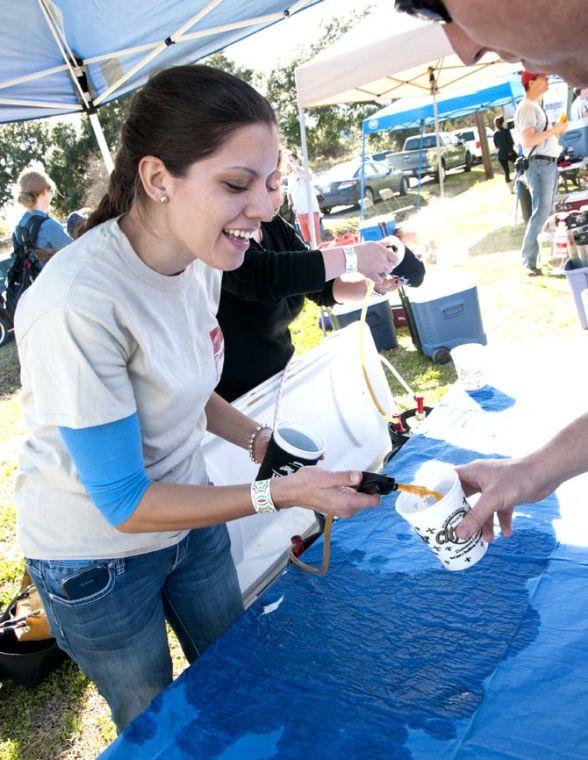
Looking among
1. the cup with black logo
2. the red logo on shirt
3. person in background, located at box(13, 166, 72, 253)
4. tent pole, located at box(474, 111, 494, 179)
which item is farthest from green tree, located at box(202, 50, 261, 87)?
the cup with black logo

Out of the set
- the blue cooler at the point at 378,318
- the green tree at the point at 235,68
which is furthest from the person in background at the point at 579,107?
the green tree at the point at 235,68

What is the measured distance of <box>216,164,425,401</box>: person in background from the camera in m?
2.22

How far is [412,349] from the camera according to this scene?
532 cm

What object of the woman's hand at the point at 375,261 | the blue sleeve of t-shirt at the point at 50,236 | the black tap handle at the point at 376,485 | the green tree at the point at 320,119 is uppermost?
the green tree at the point at 320,119

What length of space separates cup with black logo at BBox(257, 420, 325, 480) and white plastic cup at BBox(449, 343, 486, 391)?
3.98 feet

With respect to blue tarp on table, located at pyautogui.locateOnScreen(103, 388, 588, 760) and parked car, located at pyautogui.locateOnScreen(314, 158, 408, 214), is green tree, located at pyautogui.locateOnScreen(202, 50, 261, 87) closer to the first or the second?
parked car, located at pyautogui.locateOnScreen(314, 158, 408, 214)

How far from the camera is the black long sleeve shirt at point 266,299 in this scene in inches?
87.0

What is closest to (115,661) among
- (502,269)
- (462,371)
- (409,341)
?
(462,371)

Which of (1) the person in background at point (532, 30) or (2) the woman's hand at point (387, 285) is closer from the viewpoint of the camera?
(1) the person in background at point (532, 30)

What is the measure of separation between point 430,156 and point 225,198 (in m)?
17.1

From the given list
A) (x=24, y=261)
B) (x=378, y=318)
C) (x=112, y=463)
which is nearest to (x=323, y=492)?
(x=112, y=463)

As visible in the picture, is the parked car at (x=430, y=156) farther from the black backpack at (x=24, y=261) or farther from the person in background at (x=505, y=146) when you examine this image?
the black backpack at (x=24, y=261)

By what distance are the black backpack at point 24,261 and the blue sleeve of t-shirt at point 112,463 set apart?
3.53 metres

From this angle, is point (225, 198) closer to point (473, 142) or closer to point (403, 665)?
point (403, 665)
